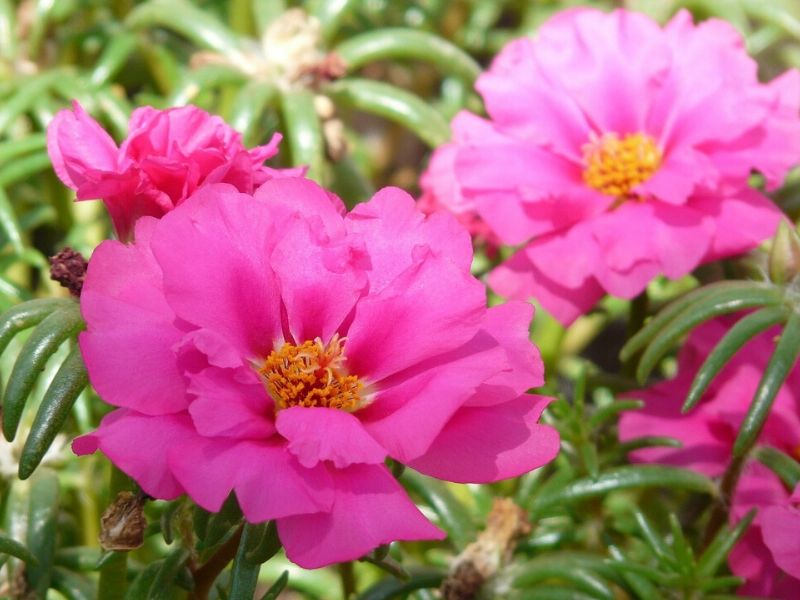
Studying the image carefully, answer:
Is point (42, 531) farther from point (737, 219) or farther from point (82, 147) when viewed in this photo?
point (737, 219)

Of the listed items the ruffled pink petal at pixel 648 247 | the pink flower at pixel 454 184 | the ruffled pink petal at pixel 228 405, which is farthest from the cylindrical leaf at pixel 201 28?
the ruffled pink petal at pixel 228 405

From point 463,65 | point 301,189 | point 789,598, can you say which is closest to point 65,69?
point 463,65

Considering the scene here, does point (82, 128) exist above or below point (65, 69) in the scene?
above

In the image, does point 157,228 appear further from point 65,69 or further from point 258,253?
point 65,69

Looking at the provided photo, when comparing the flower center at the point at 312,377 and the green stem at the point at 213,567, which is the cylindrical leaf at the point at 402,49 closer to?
the flower center at the point at 312,377

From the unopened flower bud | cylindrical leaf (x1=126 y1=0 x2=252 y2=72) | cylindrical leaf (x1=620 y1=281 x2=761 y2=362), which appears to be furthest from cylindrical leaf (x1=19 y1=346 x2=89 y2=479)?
cylindrical leaf (x1=126 y1=0 x2=252 y2=72)

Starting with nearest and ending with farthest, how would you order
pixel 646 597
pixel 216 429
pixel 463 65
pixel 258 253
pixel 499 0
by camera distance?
pixel 216 429 < pixel 258 253 < pixel 646 597 < pixel 463 65 < pixel 499 0
